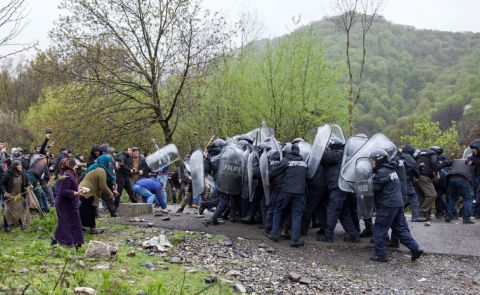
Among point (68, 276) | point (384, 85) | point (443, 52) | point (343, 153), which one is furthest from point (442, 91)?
point (68, 276)

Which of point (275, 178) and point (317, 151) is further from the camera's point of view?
point (317, 151)

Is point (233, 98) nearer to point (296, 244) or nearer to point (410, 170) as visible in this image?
point (410, 170)

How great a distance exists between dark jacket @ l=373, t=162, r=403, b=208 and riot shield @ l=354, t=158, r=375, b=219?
0.12 meters

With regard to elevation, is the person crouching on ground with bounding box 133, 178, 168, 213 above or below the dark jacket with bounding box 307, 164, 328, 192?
below

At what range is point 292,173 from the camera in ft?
29.2

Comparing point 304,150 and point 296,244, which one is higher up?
point 304,150

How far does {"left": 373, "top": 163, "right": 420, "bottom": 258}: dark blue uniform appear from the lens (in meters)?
8.12

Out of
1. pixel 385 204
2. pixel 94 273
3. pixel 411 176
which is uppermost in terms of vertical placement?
pixel 411 176

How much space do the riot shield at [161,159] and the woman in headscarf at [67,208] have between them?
4.09 metres

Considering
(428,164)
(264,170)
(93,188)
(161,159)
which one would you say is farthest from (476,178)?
(93,188)

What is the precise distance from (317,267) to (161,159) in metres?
5.49

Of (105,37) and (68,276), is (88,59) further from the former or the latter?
(68,276)

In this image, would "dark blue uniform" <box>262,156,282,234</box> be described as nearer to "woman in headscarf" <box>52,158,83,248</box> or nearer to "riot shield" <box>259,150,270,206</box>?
"riot shield" <box>259,150,270,206</box>

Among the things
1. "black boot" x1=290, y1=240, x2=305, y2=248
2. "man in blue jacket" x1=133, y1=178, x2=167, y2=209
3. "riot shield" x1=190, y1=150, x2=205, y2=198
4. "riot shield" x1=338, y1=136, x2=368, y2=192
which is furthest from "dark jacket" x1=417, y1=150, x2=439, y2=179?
"man in blue jacket" x1=133, y1=178, x2=167, y2=209
